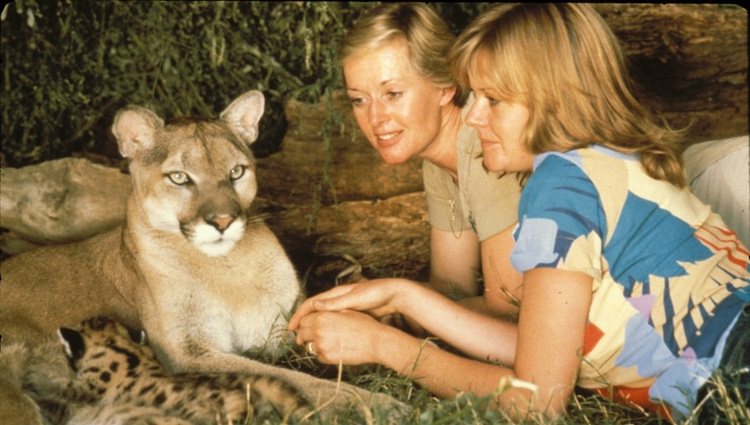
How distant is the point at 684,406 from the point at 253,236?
Answer: 2276 millimetres

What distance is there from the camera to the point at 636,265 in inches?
132

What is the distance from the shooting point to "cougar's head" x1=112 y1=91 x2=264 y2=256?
13.9 feet

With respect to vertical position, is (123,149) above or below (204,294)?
above

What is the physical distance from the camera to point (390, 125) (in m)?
4.30

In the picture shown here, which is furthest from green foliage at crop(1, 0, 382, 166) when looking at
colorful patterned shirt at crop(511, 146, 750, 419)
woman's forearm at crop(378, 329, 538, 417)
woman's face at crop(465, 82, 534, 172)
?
colorful patterned shirt at crop(511, 146, 750, 419)

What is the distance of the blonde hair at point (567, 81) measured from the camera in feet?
11.4

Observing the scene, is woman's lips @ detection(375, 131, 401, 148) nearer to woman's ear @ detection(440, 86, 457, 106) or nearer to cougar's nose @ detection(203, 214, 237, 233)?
woman's ear @ detection(440, 86, 457, 106)

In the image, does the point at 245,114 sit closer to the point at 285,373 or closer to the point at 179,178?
the point at 179,178

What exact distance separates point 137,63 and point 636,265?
169 inches

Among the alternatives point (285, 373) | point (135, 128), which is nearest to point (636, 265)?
point (285, 373)

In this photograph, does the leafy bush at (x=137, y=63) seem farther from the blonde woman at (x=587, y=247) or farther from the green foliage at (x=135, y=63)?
the blonde woman at (x=587, y=247)

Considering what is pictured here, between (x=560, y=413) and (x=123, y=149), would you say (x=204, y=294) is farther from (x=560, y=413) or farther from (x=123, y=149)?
(x=560, y=413)

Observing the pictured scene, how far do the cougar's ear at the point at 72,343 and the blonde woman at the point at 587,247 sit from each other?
1.09 m

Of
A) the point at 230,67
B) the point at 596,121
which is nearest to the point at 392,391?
the point at 596,121
